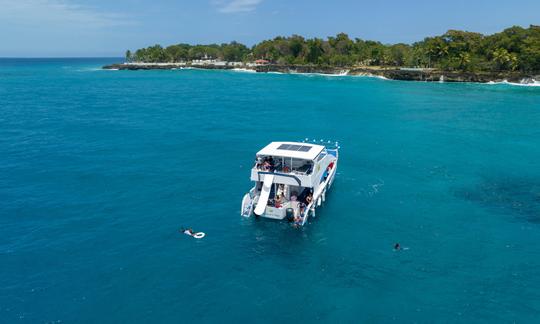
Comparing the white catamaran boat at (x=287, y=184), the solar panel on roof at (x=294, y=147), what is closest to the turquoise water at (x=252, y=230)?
the white catamaran boat at (x=287, y=184)

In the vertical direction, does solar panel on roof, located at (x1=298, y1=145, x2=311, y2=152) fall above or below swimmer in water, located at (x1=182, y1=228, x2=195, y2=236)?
above

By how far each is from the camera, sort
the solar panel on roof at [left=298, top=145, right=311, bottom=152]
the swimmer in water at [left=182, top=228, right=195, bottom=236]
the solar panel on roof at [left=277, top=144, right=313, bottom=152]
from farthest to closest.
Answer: the solar panel on roof at [left=277, top=144, right=313, bottom=152] → the solar panel on roof at [left=298, top=145, right=311, bottom=152] → the swimmer in water at [left=182, top=228, right=195, bottom=236]

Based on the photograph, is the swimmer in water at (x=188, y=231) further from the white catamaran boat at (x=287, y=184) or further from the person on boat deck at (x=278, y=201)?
the person on boat deck at (x=278, y=201)

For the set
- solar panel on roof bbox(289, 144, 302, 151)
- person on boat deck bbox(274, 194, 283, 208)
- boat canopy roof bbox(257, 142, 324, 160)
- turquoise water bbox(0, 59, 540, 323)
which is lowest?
turquoise water bbox(0, 59, 540, 323)

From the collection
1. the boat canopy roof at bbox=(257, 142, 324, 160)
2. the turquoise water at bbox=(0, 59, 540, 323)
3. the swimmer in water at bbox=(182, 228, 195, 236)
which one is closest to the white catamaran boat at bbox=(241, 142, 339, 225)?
the boat canopy roof at bbox=(257, 142, 324, 160)

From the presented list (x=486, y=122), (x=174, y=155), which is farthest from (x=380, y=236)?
(x=486, y=122)

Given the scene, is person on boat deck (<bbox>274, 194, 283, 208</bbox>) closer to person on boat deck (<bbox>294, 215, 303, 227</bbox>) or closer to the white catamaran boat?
the white catamaran boat

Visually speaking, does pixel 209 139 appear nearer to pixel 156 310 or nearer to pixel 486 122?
pixel 156 310
